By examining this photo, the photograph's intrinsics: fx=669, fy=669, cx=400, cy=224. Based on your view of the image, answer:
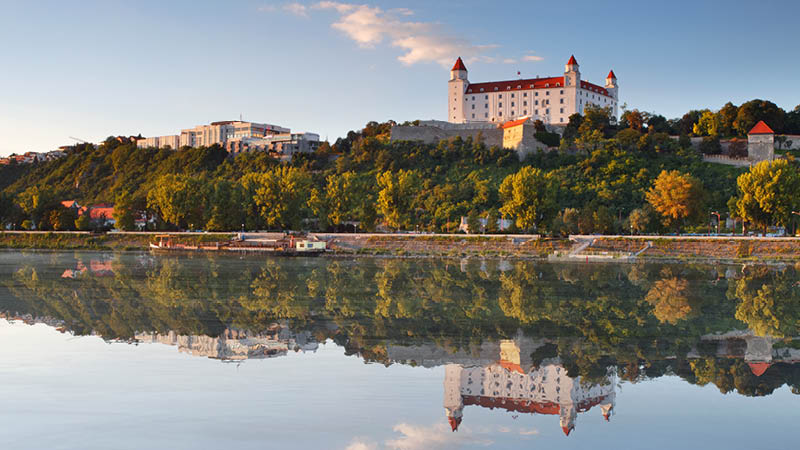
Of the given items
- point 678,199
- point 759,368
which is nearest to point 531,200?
point 678,199

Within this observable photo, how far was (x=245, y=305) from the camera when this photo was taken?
63.5ft

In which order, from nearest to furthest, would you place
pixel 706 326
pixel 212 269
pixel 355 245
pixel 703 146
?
1. pixel 706 326
2. pixel 212 269
3. pixel 355 245
4. pixel 703 146

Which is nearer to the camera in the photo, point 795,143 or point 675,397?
point 675,397

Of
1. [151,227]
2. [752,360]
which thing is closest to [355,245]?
[151,227]

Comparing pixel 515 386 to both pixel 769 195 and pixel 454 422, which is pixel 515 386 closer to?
pixel 454 422

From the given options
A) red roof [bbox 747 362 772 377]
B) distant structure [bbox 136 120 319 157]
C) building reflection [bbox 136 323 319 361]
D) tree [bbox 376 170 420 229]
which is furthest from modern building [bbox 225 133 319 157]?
red roof [bbox 747 362 772 377]

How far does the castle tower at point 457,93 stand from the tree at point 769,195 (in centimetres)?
4909

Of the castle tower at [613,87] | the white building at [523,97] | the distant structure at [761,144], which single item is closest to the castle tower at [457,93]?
the white building at [523,97]

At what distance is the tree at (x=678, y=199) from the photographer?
4725 centimetres

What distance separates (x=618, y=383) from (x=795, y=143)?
242ft

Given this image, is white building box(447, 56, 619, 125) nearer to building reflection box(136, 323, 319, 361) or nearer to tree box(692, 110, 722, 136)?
tree box(692, 110, 722, 136)

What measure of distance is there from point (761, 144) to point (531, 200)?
117 feet

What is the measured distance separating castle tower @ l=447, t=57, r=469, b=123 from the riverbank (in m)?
42.2

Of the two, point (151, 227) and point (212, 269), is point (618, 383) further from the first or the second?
point (151, 227)
